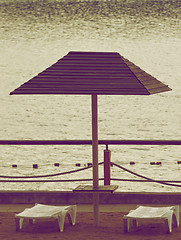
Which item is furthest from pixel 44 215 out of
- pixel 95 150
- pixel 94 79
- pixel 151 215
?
pixel 94 79

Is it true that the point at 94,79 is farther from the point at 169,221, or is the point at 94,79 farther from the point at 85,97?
the point at 85,97

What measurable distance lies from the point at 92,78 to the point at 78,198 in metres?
3.00

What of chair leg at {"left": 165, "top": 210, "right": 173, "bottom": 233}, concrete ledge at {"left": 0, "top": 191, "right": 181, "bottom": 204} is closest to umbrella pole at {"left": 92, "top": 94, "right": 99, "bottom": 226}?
chair leg at {"left": 165, "top": 210, "right": 173, "bottom": 233}

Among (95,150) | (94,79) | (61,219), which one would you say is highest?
(94,79)

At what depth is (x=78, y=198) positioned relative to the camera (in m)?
10.4

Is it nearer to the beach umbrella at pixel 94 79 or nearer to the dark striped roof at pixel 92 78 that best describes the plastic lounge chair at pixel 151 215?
the beach umbrella at pixel 94 79

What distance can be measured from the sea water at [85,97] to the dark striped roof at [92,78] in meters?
11.2

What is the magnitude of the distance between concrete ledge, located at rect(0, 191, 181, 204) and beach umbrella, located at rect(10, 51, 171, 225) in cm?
191

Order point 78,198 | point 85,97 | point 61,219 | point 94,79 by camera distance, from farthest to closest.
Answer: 1. point 85,97
2. point 78,198
3. point 61,219
4. point 94,79

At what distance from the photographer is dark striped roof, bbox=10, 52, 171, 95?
25.1 feet

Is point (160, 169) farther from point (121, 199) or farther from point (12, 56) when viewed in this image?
point (12, 56)

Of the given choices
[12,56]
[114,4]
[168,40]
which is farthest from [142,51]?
[114,4]

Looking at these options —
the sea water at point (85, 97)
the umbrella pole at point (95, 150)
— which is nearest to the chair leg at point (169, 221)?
the umbrella pole at point (95, 150)

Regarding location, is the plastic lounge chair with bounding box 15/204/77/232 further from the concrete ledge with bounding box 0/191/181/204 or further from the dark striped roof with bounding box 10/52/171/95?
the concrete ledge with bounding box 0/191/181/204
